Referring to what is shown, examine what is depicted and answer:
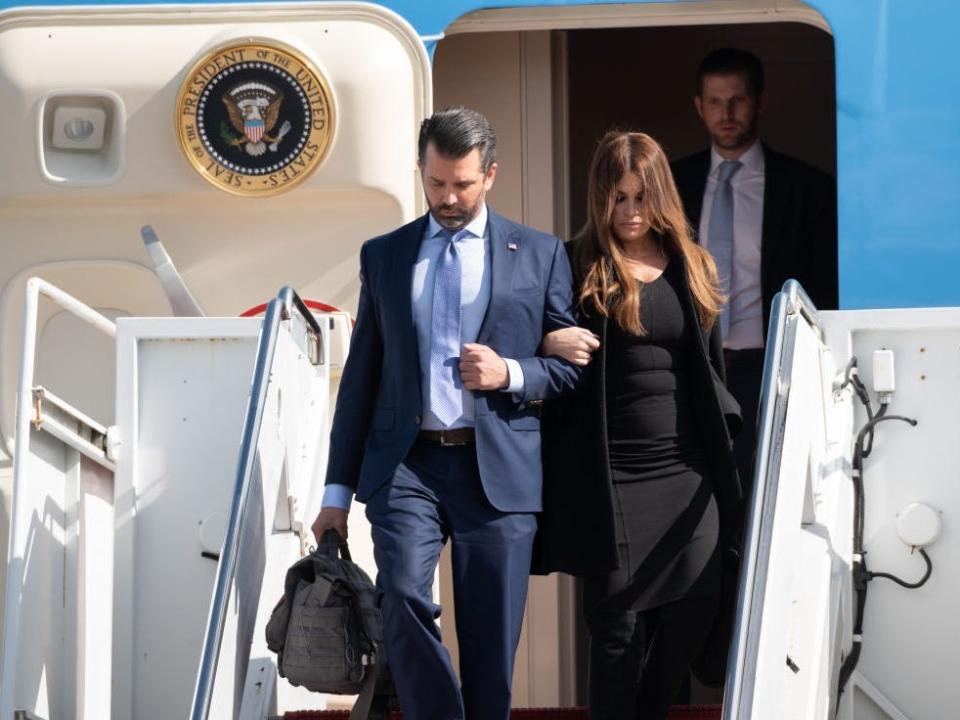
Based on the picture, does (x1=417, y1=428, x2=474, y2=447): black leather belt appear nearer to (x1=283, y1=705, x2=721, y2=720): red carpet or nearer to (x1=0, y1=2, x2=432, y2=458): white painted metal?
(x1=283, y1=705, x2=721, y2=720): red carpet

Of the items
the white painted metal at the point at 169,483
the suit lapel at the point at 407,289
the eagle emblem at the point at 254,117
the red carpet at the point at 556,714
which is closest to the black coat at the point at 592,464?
the suit lapel at the point at 407,289

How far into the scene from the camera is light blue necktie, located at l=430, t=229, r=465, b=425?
153 inches

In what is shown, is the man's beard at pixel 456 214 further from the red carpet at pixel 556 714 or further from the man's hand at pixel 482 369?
the red carpet at pixel 556 714

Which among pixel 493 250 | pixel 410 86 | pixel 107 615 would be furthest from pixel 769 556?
pixel 410 86

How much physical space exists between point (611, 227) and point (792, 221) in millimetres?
1435

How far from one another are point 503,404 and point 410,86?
6.04ft

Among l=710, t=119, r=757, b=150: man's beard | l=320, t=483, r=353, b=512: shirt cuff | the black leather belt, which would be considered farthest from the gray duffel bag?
l=710, t=119, r=757, b=150: man's beard

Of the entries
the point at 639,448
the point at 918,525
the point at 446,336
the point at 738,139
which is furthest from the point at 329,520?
the point at 738,139

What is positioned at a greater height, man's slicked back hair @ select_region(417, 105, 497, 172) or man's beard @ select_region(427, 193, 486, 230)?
man's slicked back hair @ select_region(417, 105, 497, 172)

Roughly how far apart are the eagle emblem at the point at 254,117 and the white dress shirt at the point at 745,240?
1261 millimetres

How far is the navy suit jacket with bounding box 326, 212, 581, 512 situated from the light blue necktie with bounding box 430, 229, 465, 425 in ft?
0.13

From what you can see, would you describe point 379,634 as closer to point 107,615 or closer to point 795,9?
point 107,615

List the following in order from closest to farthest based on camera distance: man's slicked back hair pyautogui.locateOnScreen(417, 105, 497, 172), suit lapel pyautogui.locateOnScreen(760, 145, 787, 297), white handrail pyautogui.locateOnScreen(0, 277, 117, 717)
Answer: man's slicked back hair pyautogui.locateOnScreen(417, 105, 497, 172)
white handrail pyautogui.locateOnScreen(0, 277, 117, 717)
suit lapel pyautogui.locateOnScreen(760, 145, 787, 297)

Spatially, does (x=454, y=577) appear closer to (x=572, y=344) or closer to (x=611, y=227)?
(x=572, y=344)
